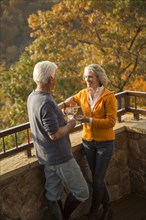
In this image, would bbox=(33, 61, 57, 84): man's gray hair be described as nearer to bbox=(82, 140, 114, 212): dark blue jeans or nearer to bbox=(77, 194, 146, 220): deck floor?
bbox=(82, 140, 114, 212): dark blue jeans

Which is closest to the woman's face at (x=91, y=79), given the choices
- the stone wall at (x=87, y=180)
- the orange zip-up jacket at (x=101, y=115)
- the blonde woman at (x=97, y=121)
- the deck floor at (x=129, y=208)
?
the blonde woman at (x=97, y=121)

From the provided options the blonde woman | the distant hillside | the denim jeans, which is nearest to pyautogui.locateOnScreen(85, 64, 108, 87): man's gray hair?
the blonde woman

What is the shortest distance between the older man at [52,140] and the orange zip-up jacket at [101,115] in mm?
411

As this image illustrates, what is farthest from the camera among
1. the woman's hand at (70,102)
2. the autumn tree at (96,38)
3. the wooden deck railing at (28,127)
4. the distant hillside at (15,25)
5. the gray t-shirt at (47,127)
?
the distant hillside at (15,25)

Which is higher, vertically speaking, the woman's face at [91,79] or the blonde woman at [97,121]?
the woman's face at [91,79]

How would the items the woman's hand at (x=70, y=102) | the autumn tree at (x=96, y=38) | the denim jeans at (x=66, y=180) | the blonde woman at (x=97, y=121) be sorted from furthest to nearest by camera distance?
the autumn tree at (x=96, y=38), the woman's hand at (x=70, y=102), the blonde woman at (x=97, y=121), the denim jeans at (x=66, y=180)

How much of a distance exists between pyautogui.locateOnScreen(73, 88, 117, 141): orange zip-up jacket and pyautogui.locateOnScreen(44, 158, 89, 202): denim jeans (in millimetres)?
452

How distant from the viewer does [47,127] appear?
9.79ft

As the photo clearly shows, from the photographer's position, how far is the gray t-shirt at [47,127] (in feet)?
9.78

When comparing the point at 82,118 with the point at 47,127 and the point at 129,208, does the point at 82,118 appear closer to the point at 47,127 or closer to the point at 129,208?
the point at 47,127

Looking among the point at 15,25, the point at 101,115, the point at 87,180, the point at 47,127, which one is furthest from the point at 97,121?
the point at 15,25

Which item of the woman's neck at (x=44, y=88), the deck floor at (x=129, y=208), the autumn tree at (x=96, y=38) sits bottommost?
the deck floor at (x=129, y=208)

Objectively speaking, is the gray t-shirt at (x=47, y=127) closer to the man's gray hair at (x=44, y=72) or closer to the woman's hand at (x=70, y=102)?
the man's gray hair at (x=44, y=72)

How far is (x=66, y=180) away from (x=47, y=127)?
0.64 meters
